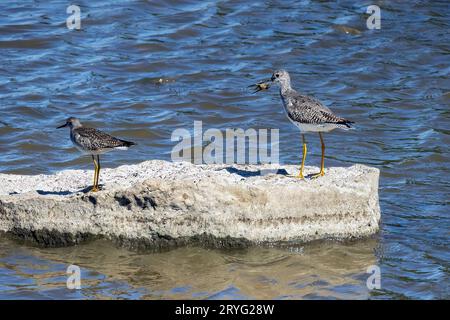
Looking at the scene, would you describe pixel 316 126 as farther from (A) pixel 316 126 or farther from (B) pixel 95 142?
(B) pixel 95 142

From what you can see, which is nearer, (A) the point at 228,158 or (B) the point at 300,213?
(B) the point at 300,213

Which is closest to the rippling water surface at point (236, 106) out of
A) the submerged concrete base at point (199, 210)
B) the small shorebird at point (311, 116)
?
the submerged concrete base at point (199, 210)

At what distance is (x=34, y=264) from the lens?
799cm

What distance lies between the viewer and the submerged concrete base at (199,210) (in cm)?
796

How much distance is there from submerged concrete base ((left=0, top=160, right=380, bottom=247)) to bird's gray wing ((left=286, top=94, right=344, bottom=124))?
2.45 ft

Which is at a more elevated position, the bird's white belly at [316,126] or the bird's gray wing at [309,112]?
the bird's gray wing at [309,112]

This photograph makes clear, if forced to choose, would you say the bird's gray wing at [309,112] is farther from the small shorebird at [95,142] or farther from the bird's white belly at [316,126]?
the small shorebird at [95,142]

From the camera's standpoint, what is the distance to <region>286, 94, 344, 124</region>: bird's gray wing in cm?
888

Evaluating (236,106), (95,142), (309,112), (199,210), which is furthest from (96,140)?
(236,106)

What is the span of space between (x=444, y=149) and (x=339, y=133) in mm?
1623

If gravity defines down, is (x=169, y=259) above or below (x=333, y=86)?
below

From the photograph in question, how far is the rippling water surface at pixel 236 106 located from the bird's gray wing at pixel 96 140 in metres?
1.13
